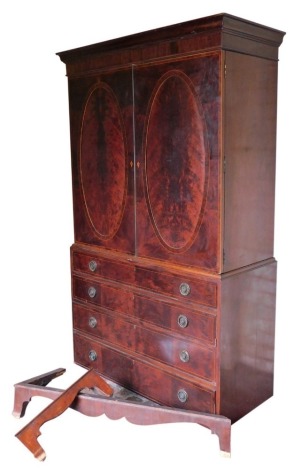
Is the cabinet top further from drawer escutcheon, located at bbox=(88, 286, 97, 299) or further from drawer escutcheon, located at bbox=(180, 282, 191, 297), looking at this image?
drawer escutcheon, located at bbox=(88, 286, 97, 299)

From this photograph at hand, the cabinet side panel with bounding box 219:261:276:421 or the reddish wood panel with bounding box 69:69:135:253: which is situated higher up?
the reddish wood panel with bounding box 69:69:135:253

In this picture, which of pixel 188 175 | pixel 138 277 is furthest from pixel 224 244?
pixel 138 277

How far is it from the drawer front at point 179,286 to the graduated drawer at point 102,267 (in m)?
0.10

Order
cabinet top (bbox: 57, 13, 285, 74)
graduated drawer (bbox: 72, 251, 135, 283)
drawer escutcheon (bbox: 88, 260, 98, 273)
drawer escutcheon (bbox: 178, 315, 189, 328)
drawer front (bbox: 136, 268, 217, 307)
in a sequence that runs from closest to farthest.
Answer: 1. cabinet top (bbox: 57, 13, 285, 74)
2. drawer front (bbox: 136, 268, 217, 307)
3. drawer escutcheon (bbox: 178, 315, 189, 328)
4. graduated drawer (bbox: 72, 251, 135, 283)
5. drawer escutcheon (bbox: 88, 260, 98, 273)

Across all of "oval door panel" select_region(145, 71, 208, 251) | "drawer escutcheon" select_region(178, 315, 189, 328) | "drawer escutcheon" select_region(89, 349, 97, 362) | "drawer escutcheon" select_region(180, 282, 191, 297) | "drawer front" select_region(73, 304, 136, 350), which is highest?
"oval door panel" select_region(145, 71, 208, 251)

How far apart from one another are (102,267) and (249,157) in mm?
1234

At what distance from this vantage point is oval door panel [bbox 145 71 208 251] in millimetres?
2615

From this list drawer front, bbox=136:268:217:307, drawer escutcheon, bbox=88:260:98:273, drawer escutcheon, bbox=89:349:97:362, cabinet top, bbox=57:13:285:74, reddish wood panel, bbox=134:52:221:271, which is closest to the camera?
cabinet top, bbox=57:13:285:74

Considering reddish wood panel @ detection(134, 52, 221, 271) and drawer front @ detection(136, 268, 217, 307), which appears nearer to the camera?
reddish wood panel @ detection(134, 52, 221, 271)

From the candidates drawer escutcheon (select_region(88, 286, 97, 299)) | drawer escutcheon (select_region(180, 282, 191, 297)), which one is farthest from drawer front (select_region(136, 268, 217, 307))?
drawer escutcheon (select_region(88, 286, 97, 299))

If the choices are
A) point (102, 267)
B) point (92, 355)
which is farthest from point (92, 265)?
point (92, 355)

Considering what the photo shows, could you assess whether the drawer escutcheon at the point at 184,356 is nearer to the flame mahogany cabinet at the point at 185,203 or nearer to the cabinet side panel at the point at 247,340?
the flame mahogany cabinet at the point at 185,203

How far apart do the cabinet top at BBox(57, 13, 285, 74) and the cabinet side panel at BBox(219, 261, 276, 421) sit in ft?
3.96

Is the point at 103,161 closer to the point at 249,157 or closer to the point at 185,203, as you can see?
the point at 185,203
